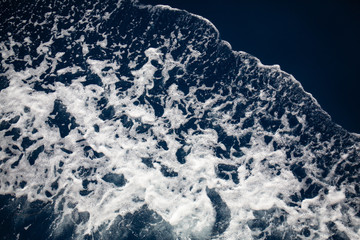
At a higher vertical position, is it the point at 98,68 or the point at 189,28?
the point at 189,28

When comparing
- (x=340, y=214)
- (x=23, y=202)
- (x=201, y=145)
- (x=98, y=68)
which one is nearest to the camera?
(x=340, y=214)

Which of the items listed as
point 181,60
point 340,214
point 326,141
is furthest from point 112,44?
point 340,214

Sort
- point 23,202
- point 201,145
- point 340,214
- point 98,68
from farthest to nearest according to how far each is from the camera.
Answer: point 98,68
point 201,145
point 23,202
point 340,214

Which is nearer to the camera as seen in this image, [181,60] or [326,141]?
[326,141]

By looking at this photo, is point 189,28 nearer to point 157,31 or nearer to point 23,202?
point 157,31

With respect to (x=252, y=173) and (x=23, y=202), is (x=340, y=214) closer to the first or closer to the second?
(x=252, y=173)

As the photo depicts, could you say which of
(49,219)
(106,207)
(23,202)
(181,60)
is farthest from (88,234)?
(181,60)

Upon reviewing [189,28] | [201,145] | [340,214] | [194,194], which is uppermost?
[189,28]
